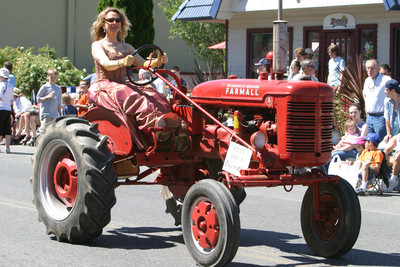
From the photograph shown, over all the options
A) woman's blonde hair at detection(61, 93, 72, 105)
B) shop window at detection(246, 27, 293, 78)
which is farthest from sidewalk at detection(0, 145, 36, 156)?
shop window at detection(246, 27, 293, 78)

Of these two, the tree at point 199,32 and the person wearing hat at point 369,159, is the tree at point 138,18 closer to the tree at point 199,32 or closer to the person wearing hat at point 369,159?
the tree at point 199,32

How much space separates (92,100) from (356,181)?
545 centimetres

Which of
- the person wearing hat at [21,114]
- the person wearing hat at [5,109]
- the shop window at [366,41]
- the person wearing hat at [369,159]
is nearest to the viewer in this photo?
the person wearing hat at [369,159]

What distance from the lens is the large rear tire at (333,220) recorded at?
22.5 ft

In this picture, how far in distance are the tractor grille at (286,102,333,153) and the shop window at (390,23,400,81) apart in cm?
1345

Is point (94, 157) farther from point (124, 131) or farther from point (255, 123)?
point (255, 123)

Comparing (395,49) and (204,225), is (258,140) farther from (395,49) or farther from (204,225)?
(395,49)

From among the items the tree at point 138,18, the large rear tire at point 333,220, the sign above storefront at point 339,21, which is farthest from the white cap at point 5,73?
the large rear tire at point 333,220

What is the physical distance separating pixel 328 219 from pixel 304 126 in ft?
3.16

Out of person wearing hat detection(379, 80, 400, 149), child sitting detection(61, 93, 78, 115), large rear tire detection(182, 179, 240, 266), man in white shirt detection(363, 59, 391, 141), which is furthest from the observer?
child sitting detection(61, 93, 78, 115)

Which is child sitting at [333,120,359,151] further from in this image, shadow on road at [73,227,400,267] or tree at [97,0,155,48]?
tree at [97,0,155,48]

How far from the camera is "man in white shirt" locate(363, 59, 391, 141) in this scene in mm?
13604

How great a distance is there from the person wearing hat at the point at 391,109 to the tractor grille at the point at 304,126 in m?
6.16

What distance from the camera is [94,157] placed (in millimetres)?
7297
